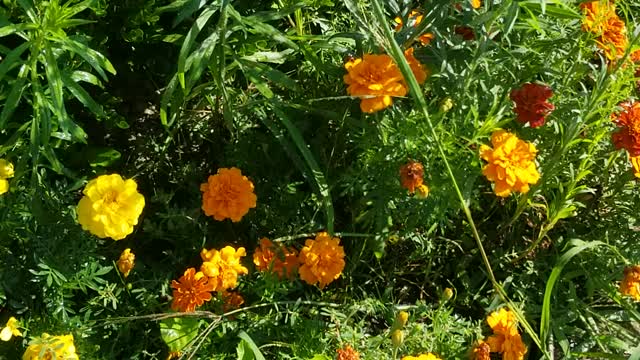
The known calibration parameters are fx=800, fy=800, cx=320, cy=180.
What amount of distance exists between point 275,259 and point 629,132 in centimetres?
81

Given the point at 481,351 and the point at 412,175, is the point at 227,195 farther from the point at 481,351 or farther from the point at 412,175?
the point at 481,351

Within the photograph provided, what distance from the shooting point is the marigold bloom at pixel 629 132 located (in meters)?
1.71

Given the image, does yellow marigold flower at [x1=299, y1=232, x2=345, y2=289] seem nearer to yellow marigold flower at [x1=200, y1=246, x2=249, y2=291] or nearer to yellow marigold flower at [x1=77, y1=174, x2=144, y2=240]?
yellow marigold flower at [x1=200, y1=246, x2=249, y2=291]

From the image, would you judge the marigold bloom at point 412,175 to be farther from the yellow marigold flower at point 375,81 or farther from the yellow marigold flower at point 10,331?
the yellow marigold flower at point 10,331

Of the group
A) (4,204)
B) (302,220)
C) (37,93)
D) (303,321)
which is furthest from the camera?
(302,220)

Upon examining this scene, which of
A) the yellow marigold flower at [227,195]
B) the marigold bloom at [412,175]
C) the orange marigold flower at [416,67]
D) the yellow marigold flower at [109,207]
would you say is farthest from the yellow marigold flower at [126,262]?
the orange marigold flower at [416,67]

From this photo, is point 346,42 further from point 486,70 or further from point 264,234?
point 264,234

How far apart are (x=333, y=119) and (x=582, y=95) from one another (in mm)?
566

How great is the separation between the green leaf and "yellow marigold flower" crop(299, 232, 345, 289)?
0.26 meters

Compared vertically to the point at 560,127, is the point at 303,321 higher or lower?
lower

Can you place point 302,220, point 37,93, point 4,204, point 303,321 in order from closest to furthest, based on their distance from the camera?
point 37,93, point 4,204, point 303,321, point 302,220

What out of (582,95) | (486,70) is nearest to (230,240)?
(486,70)

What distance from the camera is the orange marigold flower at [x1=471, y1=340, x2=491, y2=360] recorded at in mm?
1701

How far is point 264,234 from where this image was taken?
1929 mm
